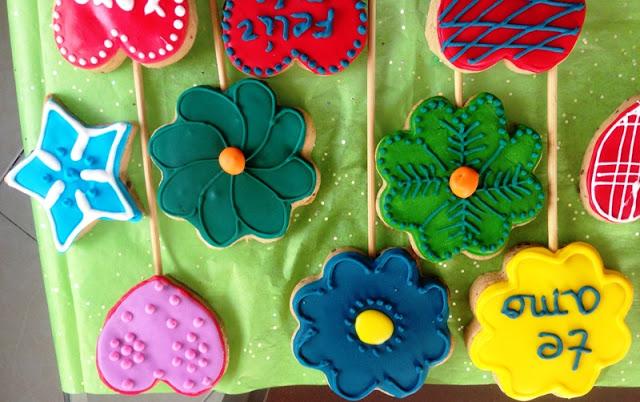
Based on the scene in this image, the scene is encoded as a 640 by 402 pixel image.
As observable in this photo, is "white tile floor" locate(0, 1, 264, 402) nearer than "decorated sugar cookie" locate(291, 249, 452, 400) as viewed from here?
No

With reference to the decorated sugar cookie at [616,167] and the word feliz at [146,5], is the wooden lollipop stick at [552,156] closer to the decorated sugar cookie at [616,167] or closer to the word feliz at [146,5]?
the decorated sugar cookie at [616,167]

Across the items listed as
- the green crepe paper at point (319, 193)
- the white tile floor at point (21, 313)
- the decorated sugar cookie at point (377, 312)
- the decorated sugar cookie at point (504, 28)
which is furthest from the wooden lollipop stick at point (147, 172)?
the white tile floor at point (21, 313)

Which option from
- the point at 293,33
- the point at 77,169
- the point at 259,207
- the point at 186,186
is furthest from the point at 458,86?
the point at 77,169

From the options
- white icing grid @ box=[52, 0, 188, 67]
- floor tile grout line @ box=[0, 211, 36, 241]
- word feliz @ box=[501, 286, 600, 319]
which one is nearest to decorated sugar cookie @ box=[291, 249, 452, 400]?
word feliz @ box=[501, 286, 600, 319]

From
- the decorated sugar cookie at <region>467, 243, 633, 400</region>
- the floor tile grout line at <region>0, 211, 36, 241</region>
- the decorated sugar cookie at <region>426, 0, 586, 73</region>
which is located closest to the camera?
the decorated sugar cookie at <region>426, 0, 586, 73</region>

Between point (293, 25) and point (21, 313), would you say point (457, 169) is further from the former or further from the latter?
point (21, 313)

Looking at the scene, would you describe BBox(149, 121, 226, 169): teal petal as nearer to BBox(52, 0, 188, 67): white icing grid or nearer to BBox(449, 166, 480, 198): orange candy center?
BBox(52, 0, 188, 67): white icing grid
